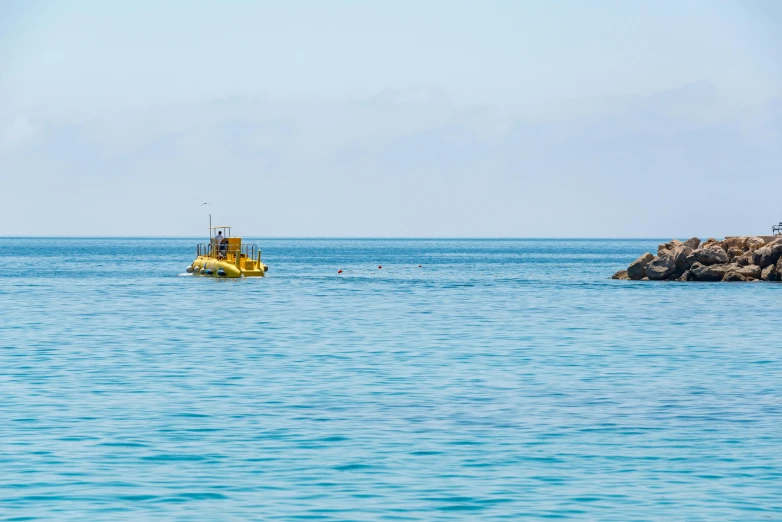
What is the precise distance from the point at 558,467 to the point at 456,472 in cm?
146

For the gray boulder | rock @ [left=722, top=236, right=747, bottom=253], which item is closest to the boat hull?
the gray boulder

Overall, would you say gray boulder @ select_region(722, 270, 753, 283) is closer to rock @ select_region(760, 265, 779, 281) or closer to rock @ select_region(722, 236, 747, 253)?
rock @ select_region(760, 265, 779, 281)

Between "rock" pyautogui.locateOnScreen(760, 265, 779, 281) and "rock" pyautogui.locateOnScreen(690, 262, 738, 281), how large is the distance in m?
2.13

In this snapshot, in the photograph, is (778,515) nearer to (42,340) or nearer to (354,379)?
(354,379)

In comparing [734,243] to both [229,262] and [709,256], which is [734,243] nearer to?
[709,256]

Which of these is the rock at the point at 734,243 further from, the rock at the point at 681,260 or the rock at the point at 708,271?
the rock at the point at 708,271

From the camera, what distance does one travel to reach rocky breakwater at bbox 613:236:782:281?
71.8 metres

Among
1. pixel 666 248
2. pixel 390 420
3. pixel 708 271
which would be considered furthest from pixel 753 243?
pixel 390 420

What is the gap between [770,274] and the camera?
71438mm

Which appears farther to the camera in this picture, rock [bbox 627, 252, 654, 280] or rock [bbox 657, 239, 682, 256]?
rock [bbox 627, 252, 654, 280]

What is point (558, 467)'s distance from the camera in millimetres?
Result: 15852

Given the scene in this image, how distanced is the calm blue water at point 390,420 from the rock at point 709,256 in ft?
104

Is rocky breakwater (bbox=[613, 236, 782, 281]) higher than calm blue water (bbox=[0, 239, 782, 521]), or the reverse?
rocky breakwater (bbox=[613, 236, 782, 281])

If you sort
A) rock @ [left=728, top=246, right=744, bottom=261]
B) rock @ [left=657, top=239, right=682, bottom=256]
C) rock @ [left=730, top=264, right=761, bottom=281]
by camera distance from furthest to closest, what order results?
rock @ [left=657, top=239, right=682, bottom=256] < rock @ [left=728, top=246, right=744, bottom=261] < rock @ [left=730, top=264, right=761, bottom=281]
